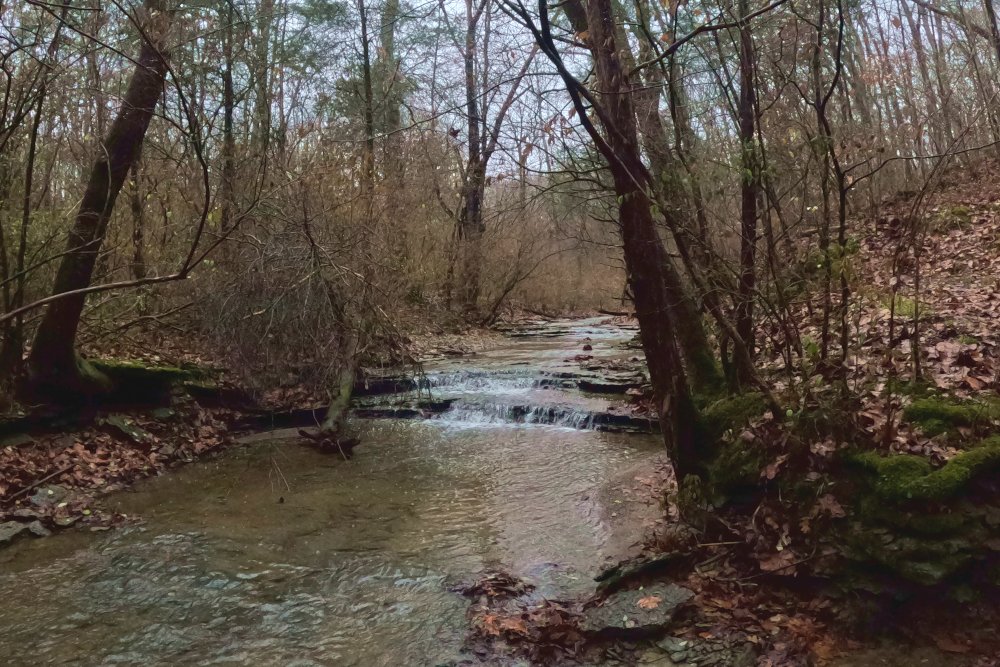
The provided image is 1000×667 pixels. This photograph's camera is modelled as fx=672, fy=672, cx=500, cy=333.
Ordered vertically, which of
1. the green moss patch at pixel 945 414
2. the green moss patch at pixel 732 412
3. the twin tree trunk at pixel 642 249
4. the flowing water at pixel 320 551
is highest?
the twin tree trunk at pixel 642 249

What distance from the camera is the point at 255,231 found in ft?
31.6

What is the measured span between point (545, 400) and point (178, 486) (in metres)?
5.29

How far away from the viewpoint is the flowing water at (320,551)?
4535 millimetres

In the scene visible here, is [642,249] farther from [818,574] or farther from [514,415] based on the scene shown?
[514,415]

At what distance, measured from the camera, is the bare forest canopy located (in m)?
5.01

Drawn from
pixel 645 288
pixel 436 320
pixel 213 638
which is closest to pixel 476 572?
pixel 213 638

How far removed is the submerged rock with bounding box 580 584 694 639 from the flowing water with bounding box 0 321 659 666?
1.87ft

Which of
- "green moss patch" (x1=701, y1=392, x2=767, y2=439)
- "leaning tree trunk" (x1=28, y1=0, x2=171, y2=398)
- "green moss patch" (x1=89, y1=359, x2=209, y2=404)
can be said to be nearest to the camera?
"green moss patch" (x1=701, y1=392, x2=767, y2=439)

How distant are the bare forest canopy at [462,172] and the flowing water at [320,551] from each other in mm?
1655

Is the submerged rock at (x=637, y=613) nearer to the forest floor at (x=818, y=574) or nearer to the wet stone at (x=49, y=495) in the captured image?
the forest floor at (x=818, y=574)

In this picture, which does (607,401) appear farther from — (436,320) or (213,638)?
(436,320)

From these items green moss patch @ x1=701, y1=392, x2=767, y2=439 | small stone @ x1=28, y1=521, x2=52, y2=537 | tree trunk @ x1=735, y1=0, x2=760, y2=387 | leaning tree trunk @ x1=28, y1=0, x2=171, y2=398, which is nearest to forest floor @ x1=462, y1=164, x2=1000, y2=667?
green moss patch @ x1=701, y1=392, x2=767, y2=439

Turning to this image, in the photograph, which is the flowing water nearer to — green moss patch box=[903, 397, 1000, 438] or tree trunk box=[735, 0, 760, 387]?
tree trunk box=[735, 0, 760, 387]

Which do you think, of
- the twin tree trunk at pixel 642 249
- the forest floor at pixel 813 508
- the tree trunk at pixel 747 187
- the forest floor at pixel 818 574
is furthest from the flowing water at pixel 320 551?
the tree trunk at pixel 747 187
